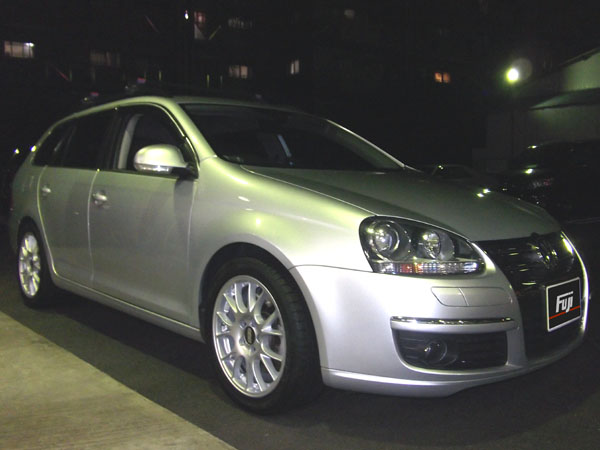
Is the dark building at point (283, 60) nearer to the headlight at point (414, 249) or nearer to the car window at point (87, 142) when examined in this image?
the car window at point (87, 142)

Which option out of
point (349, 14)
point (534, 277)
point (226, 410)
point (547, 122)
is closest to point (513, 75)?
point (547, 122)

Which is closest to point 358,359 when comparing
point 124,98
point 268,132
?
point 268,132

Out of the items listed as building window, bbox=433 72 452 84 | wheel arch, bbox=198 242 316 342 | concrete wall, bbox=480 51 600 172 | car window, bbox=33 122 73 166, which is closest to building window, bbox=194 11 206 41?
building window, bbox=433 72 452 84

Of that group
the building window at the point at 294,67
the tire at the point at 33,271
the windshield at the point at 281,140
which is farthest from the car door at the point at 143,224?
the building window at the point at 294,67

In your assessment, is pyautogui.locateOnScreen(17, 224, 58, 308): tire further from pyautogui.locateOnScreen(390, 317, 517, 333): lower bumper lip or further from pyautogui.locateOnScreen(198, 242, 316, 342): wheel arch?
pyautogui.locateOnScreen(390, 317, 517, 333): lower bumper lip

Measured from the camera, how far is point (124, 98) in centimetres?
432

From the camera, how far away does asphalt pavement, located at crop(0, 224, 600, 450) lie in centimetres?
270

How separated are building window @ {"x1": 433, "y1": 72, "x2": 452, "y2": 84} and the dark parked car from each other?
2779cm

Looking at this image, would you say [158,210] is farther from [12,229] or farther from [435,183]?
[12,229]

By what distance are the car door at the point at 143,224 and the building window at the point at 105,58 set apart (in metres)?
32.5

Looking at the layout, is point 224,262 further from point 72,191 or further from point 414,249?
point 72,191

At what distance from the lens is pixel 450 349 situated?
2648 millimetres

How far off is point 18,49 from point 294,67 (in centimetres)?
1433

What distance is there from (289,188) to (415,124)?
32597 mm
